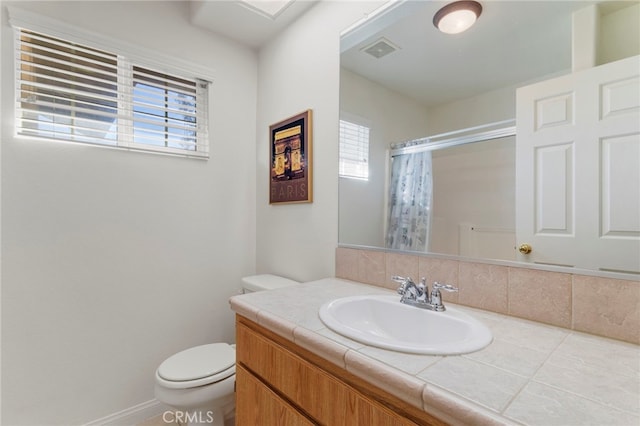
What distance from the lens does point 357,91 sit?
1.47m

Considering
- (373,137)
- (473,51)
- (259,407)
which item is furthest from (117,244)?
(473,51)

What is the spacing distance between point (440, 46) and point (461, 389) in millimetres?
1200

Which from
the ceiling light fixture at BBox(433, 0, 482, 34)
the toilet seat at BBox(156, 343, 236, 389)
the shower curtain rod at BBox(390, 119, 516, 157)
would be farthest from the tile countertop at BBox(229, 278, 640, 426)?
the ceiling light fixture at BBox(433, 0, 482, 34)

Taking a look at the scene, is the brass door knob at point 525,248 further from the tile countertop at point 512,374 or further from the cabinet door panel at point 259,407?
the cabinet door panel at point 259,407

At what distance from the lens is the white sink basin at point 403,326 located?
0.70 m

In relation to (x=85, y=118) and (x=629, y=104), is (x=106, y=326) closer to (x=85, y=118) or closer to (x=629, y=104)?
(x=85, y=118)

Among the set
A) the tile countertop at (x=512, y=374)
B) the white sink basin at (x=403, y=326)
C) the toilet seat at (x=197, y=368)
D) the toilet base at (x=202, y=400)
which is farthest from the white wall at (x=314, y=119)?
the tile countertop at (x=512, y=374)

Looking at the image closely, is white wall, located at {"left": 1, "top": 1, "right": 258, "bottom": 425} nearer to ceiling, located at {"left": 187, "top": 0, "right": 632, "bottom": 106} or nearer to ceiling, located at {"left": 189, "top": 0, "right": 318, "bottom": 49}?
ceiling, located at {"left": 189, "top": 0, "right": 318, "bottom": 49}

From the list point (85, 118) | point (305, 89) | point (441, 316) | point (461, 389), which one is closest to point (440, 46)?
point (305, 89)

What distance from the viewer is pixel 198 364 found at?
144cm

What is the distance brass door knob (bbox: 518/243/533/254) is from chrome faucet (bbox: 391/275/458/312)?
0.24 m

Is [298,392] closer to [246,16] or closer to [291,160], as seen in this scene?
[291,160]

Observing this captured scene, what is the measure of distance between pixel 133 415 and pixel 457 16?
2.54 meters

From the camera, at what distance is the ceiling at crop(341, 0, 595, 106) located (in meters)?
0.88
